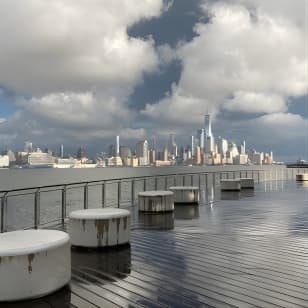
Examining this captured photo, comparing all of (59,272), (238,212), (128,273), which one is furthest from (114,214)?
(238,212)

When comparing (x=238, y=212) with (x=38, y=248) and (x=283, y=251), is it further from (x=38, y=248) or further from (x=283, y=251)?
(x=38, y=248)

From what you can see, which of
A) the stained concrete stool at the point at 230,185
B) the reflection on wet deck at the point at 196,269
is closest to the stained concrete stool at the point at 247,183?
the stained concrete stool at the point at 230,185

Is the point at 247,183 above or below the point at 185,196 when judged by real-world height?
above

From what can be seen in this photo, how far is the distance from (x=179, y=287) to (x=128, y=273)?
0.84m

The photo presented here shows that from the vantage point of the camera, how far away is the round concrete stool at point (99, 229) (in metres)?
6.19

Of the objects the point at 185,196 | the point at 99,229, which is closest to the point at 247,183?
the point at 185,196

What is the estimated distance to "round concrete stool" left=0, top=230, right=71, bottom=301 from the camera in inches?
149

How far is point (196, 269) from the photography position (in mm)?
4953

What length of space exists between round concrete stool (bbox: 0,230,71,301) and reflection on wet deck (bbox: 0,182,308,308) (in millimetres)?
109

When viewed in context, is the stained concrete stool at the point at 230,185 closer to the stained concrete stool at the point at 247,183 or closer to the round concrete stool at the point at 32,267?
the stained concrete stool at the point at 247,183

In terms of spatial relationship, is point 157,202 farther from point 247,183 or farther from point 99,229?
point 247,183

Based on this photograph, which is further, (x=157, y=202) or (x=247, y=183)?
(x=247, y=183)

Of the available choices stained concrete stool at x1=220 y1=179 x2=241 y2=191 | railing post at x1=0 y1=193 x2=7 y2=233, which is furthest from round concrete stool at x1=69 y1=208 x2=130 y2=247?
stained concrete stool at x1=220 y1=179 x2=241 y2=191

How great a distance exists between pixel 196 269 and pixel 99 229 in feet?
6.44
